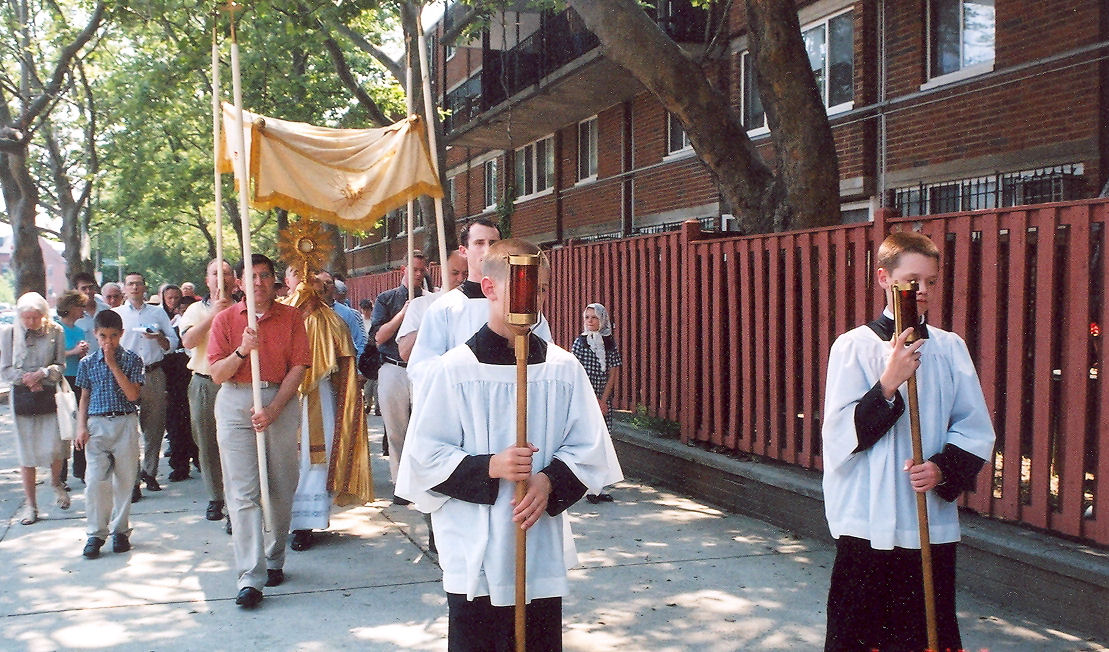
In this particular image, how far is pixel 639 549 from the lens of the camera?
6.98 m

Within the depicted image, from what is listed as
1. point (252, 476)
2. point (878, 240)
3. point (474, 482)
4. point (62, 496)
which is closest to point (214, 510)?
point (62, 496)

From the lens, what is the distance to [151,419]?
9625 millimetres

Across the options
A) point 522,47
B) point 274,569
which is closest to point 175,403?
point 274,569

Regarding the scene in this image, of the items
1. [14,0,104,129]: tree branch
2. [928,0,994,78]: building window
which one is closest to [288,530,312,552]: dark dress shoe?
[928,0,994,78]: building window

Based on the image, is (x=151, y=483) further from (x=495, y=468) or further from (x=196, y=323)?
(x=495, y=468)

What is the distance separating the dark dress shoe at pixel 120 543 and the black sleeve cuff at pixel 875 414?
5305mm

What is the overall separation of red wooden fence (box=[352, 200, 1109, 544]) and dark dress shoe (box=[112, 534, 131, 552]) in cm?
452

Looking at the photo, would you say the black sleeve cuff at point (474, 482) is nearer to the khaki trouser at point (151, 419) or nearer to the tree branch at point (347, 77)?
the khaki trouser at point (151, 419)

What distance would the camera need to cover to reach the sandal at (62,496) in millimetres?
8617

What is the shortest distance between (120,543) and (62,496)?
1.94 metres

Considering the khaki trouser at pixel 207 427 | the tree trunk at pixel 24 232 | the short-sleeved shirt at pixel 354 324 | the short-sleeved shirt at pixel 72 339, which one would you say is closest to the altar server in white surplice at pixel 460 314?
the short-sleeved shirt at pixel 354 324

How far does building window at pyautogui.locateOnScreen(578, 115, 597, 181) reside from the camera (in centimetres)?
2189

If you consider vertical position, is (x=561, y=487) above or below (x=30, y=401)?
above

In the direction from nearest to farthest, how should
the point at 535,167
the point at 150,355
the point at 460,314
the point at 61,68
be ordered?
the point at 460,314, the point at 150,355, the point at 61,68, the point at 535,167
